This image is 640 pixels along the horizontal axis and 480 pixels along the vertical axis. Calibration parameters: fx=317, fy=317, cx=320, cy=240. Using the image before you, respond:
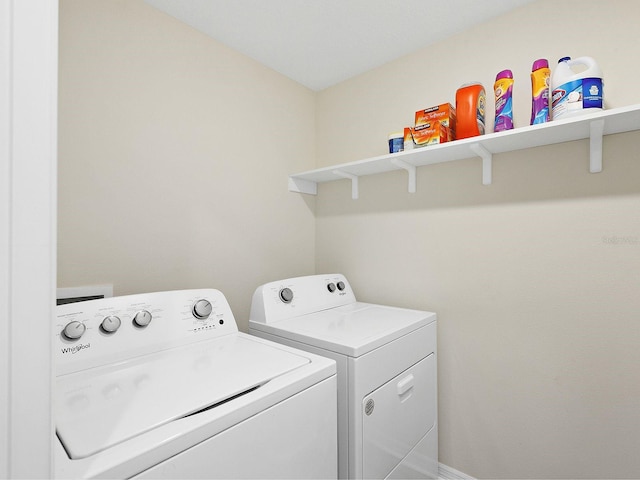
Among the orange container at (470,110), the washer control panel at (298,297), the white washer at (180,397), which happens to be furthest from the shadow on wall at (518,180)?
the white washer at (180,397)

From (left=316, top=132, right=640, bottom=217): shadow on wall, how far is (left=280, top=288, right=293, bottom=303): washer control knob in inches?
30.8

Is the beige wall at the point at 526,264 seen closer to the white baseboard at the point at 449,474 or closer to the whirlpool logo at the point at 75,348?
the white baseboard at the point at 449,474

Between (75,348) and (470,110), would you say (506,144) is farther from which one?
(75,348)

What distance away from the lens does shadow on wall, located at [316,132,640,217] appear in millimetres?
1294

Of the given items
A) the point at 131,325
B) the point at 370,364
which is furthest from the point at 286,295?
the point at 131,325

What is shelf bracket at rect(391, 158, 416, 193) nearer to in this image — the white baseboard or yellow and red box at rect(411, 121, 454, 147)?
yellow and red box at rect(411, 121, 454, 147)

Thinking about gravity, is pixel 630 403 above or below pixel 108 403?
below

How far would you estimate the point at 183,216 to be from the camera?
5.33ft

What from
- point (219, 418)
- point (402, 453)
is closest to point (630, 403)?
point (402, 453)

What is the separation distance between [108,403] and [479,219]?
1.67 metres

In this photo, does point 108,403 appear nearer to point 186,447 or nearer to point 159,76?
point 186,447

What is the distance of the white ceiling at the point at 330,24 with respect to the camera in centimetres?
152

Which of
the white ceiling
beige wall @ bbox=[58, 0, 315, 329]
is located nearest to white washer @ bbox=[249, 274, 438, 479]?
beige wall @ bbox=[58, 0, 315, 329]

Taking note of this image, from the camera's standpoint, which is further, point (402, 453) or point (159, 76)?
point (159, 76)
